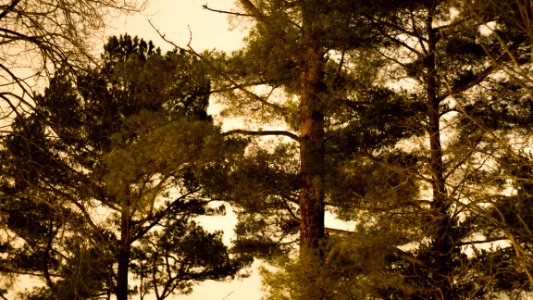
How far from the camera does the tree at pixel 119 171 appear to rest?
414 centimetres

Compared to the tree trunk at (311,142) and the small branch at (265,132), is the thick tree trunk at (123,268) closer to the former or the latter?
the small branch at (265,132)

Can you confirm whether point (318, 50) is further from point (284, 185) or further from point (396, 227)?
point (396, 227)

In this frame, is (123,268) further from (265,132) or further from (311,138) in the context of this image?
(311,138)

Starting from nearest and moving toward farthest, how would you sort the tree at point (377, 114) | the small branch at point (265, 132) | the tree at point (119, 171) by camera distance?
1. the tree at point (119, 171)
2. the tree at point (377, 114)
3. the small branch at point (265, 132)

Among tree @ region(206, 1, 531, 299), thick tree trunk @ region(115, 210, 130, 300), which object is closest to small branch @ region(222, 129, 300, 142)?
tree @ region(206, 1, 531, 299)

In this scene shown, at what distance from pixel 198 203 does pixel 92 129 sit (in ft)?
22.9

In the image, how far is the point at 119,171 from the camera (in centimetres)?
693

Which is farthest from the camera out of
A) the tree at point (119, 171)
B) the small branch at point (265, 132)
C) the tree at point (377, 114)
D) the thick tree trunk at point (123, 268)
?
the thick tree trunk at point (123, 268)

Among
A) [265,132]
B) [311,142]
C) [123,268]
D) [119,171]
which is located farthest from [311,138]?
[123,268]

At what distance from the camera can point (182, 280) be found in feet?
39.7

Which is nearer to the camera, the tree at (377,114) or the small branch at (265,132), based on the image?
the tree at (377,114)

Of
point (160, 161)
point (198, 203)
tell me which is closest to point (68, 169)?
point (160, 161)

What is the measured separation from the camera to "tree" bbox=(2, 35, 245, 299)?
4.14 metres

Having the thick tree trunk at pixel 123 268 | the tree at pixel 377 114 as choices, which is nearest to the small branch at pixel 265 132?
the tree at pixel 377 114
